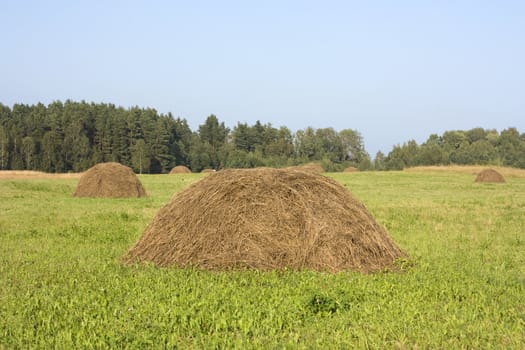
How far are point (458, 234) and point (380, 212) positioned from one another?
5602 mm

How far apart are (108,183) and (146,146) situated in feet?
251

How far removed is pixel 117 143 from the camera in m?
105

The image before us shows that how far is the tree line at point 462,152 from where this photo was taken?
95456mm

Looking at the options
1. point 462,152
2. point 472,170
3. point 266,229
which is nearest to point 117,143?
point 472,170

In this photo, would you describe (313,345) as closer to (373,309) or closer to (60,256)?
(373,309)

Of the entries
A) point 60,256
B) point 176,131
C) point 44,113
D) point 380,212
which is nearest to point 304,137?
point 176,131

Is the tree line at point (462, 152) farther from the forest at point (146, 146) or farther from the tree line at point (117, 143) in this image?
the tree line at point (117, 143)

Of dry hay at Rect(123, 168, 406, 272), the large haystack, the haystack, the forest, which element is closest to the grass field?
dry hay at Rect(123, 168, 406, 272)

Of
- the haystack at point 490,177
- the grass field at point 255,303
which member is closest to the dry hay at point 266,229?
the grass field at point 255,303

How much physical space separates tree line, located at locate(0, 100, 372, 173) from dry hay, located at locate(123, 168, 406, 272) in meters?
81.8

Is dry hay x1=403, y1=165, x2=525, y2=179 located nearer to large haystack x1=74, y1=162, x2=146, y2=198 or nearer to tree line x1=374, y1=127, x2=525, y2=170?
tree line x1=374, y1=127, x2=525, y2=170

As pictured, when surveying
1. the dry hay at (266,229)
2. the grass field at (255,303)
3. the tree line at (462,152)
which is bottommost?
the grass field at (255,303)

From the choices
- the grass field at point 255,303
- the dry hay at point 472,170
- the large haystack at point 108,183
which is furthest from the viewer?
the dry hay at point 472,170

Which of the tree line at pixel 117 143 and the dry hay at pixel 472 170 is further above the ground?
the tree line at pixel 117 143
